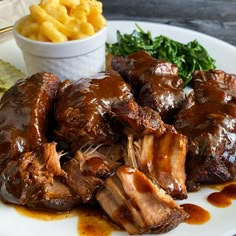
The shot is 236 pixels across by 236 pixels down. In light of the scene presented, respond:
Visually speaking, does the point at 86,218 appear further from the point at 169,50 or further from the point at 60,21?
the point at 169,50

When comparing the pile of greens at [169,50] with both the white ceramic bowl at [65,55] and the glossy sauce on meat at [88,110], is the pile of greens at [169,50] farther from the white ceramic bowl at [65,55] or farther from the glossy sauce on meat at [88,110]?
the glossy sauce on meat at [88,110]

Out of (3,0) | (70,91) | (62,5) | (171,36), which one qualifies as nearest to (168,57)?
(171,36)

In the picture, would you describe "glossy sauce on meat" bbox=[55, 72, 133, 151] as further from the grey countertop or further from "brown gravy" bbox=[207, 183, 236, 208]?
the grey countertop

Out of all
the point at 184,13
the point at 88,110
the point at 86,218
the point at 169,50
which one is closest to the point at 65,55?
the point at 88,110

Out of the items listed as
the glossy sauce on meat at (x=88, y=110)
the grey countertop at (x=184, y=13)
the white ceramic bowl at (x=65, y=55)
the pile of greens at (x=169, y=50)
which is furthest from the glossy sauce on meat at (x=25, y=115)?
the grey countertop at (x=184, y=13)

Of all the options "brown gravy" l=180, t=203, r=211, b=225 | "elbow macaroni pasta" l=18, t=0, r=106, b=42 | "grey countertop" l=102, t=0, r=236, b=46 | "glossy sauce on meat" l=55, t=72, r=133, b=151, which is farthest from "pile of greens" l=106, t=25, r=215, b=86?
"brown gravy" l=180, t=203, r=211, b=225
